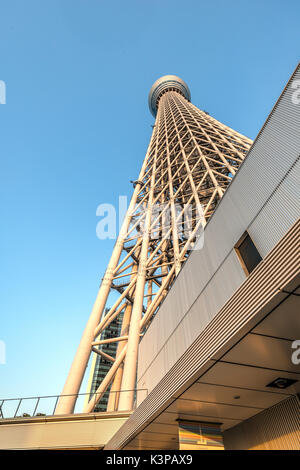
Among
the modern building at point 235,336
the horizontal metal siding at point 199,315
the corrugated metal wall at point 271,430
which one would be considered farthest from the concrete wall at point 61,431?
the corrugated metal wall at point 271,430

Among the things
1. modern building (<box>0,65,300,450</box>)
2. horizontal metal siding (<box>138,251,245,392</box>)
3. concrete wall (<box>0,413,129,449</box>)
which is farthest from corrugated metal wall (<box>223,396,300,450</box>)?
concrete wall (<box>0,413,129,449</box>)

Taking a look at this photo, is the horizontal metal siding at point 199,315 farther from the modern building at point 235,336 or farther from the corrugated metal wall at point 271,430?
the corrugated metal wall at point 271,430

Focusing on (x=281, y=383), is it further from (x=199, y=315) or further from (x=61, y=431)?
(x=61, y=431)

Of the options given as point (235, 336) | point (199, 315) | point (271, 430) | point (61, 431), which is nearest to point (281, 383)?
point (271, 430)

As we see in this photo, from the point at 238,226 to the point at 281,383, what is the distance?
419 centimetres

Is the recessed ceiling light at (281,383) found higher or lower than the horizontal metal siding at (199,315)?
lower

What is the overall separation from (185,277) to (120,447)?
19.8 feet

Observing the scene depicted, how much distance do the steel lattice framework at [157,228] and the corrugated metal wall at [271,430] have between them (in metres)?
6.01

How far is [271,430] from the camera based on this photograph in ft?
22.4

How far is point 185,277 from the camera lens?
10930 mm

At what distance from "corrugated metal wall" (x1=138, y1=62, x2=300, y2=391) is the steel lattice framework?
4.60 metres

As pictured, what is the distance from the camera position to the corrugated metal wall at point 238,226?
21.7ft
